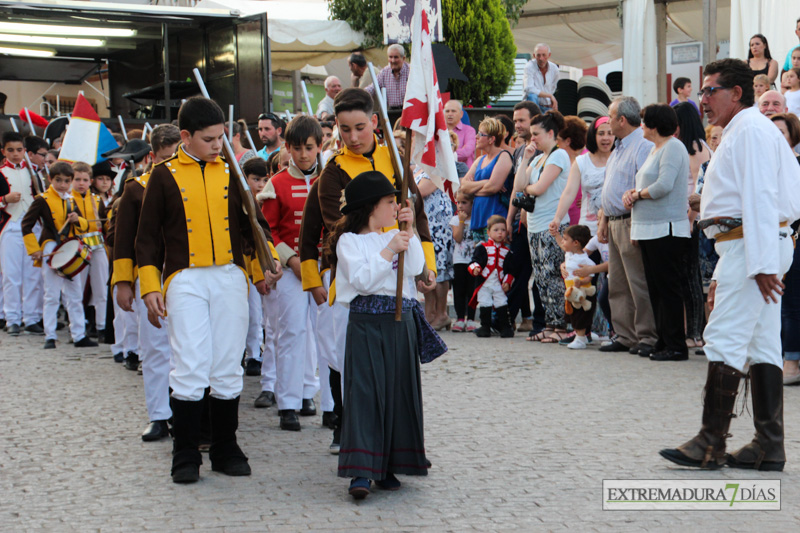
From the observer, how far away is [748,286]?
5.47m

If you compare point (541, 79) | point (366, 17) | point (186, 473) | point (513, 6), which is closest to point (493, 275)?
point (186, 473)

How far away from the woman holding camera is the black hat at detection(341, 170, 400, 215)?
5319mm

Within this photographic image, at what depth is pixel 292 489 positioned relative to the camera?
17.6ft

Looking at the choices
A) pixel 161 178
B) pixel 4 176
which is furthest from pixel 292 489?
pixel 4 176

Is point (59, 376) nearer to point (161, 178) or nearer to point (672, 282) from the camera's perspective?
point (161, 178)

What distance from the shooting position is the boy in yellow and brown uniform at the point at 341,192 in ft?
19.3

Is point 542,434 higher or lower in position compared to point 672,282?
lower

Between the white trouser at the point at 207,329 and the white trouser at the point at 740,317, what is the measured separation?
8.27 feet

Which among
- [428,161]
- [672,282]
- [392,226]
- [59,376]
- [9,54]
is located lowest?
[59,376]

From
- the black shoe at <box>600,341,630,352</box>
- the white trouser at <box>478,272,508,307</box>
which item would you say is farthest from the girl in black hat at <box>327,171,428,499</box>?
the white trouser at <box>478,272,508,307</box>

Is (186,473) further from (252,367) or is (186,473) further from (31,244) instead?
(31,244)

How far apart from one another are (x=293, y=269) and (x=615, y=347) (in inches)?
157

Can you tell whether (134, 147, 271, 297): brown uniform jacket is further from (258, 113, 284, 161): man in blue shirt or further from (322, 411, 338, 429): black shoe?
(258, 113, 284, 161): man in blue shirt

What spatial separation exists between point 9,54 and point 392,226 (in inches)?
743
